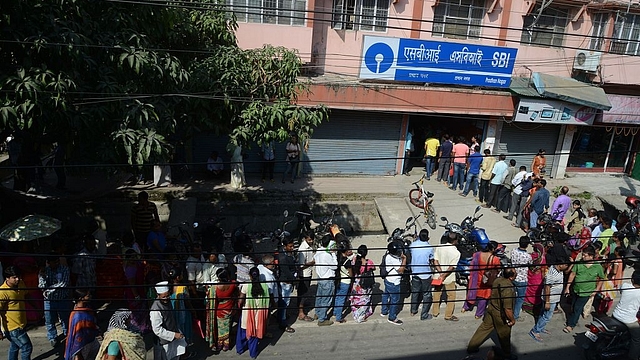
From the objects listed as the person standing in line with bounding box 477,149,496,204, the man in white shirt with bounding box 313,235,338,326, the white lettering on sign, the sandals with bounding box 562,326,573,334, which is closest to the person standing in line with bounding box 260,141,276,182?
the man in white shirt with bounding box 313,235,338,326

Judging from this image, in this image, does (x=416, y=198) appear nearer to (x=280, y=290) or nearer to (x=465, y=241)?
(x=465, y=241)

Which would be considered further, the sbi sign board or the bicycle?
the sbi sign board

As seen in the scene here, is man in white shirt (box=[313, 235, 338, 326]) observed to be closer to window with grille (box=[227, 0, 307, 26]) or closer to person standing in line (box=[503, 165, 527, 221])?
person standing in line (box=[503, 165, 527, 221])

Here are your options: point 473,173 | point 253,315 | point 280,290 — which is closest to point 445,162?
point 473,173

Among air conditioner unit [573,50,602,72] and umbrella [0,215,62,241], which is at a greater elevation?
air conditioner unit [573,50,602,72]

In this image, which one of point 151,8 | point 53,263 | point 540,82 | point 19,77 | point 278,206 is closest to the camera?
point 19,77

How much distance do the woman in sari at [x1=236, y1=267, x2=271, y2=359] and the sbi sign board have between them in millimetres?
8578

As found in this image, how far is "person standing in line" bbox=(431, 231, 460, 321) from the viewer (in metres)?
8.10

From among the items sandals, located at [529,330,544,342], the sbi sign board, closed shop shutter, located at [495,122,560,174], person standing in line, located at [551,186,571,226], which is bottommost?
sandals, located at [529,330,544,342]

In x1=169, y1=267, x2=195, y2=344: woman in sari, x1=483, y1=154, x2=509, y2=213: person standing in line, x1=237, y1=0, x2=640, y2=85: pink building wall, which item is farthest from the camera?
x1=237, y1=0, x2=640, y2=85: pink building wall

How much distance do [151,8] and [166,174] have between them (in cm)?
598

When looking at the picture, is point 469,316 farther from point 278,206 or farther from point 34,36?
point 34,36

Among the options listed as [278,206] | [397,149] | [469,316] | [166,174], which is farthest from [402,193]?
[166,174]

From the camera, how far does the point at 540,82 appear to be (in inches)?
585
